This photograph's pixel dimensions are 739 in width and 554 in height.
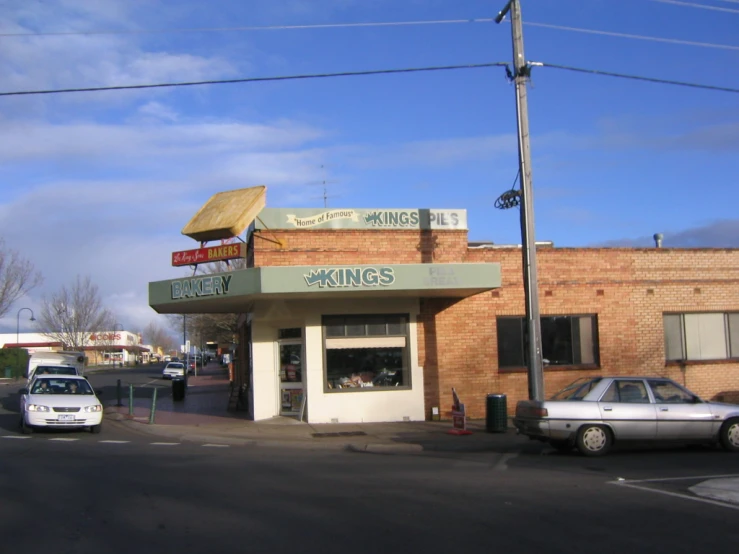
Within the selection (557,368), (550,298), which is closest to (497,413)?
(557,368)

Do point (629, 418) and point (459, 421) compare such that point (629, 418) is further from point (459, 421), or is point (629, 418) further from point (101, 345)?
point (101, 345)

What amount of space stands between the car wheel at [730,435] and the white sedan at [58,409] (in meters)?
14.2

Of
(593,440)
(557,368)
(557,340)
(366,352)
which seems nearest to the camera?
(593,440)

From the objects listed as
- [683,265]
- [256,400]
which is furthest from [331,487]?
[683,265]

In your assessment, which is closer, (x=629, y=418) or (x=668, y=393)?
(x=629, y=418)

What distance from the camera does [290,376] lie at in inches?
792

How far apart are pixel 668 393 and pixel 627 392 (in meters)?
0.85

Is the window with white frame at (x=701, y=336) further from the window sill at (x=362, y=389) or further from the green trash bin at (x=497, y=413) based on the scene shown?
the window sill at (x=362, y=389)

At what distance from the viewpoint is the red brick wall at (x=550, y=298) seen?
19609mm

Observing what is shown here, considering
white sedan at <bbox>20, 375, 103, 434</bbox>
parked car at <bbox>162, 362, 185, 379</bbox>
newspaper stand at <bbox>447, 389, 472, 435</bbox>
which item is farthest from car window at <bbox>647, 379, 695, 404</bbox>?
parked car at <bbox>162, 362, 185, 379</bbox>

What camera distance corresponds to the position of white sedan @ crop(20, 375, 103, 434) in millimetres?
17328

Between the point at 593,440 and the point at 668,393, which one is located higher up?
the point at 668,393

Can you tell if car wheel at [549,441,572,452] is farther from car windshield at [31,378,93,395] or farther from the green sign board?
car windshield at [31,378,93,395]

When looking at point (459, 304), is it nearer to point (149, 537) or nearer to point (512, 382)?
point (512, 382)
